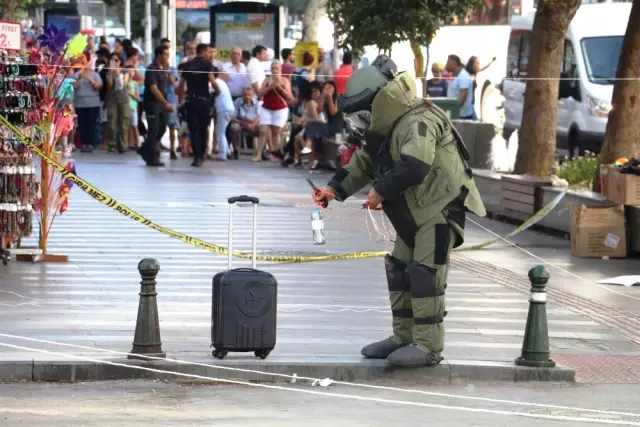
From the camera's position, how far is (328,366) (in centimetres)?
957

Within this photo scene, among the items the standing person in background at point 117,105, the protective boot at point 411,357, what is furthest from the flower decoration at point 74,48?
the standing person in background at point 117,105

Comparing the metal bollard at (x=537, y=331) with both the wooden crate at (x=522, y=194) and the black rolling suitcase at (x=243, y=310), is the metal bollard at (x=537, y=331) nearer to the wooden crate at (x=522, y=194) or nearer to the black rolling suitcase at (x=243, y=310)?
the black rolling suitcase at (x=243, y=310)

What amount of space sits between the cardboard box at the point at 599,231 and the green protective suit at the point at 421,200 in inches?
259

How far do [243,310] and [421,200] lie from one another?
4.07 ft

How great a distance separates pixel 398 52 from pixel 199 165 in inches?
633

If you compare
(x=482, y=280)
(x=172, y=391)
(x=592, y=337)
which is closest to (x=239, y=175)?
(x=482, y=280)

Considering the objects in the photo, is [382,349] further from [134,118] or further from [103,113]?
[134,118]

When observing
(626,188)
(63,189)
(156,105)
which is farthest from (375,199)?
(156,105)

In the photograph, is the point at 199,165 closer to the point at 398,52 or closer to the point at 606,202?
the point at 606,202

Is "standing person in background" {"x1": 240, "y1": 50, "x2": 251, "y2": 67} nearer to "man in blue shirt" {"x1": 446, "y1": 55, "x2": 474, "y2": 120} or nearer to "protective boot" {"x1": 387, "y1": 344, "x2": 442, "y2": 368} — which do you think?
"man in blue shirt" {"x1": 446, "y1": 55, "x2": 474, "y2": 120}

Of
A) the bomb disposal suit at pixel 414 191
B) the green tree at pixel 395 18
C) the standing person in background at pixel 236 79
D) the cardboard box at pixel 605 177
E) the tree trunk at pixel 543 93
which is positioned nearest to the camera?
the bomb disposal suit at pixel 414 191

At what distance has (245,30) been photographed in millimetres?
37719

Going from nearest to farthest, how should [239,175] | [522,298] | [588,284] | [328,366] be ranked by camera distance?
[328,366] → [522,298] → [588,284] → [239,175]

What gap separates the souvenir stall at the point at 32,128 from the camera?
545 inches
